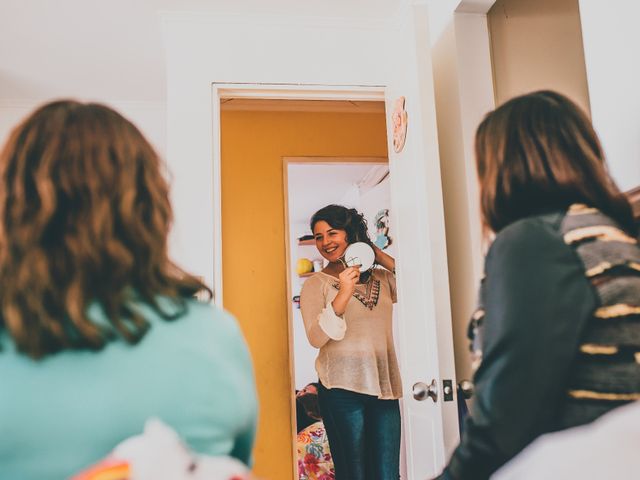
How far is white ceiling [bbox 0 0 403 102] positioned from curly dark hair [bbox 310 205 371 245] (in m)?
0.93

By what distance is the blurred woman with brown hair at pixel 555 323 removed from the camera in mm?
787

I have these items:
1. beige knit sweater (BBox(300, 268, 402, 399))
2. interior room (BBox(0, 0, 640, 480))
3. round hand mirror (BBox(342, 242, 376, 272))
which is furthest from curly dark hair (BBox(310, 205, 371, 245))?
interior room (BBox(0, 0, 640, 480))

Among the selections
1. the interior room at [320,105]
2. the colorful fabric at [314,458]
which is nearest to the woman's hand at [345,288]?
the interior room at [320,105]

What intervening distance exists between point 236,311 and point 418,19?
6.20ft

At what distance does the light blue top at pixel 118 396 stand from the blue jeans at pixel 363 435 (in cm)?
177

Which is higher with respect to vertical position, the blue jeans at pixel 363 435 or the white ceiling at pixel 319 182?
the white ceiling at pixel 319 182

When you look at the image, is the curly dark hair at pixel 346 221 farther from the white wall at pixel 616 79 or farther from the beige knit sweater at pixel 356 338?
the white wall at pixel 616 79

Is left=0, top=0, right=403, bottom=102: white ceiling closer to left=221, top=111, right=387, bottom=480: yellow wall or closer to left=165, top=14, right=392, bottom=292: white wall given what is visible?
left=165, top=14, right=392, bottom=292: white wall

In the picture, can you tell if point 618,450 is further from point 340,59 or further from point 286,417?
point 286,417

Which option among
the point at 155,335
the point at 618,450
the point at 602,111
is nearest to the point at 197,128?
the point at 602,111

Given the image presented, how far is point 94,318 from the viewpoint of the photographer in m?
0.69

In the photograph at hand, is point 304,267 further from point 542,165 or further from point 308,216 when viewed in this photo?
point 542,165

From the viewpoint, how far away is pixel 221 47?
7.90 ft

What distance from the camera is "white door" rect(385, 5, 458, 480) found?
1.72 m
